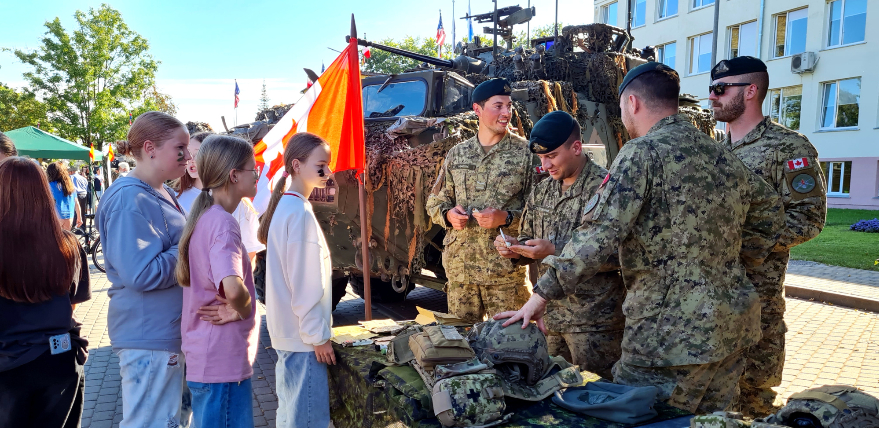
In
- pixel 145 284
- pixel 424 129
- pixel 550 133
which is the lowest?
pixel 145 284

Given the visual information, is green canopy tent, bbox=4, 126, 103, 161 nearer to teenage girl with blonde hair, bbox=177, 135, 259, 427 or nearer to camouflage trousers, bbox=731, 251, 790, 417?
teenage girl with blonde hair, bbox=177, 135, 259, 427

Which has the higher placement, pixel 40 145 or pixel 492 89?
pixel 492 89

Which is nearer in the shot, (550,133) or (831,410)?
(831,410)

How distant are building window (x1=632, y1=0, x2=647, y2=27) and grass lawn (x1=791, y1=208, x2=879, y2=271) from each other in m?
14.6

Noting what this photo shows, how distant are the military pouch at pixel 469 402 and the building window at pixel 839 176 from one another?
22.0 metres

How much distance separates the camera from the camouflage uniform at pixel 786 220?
119 inches

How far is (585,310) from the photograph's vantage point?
2867 millimetres

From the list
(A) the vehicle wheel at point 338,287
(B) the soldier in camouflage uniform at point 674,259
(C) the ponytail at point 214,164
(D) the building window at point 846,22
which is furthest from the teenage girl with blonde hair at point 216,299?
(D) the building window at point 846,22

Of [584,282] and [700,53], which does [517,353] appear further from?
[700,53]

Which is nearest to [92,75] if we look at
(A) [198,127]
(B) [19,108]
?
(B) [19,108]

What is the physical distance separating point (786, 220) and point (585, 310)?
3.56ft

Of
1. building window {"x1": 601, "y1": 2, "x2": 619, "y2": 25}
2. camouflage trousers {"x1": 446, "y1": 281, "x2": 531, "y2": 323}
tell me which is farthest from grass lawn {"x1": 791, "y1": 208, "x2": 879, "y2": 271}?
building window {"x1": 601, "y1": 2, "x2": 619, "y2": 25}

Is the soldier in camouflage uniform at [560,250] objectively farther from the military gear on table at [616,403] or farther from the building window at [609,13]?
the building window at [609,13]

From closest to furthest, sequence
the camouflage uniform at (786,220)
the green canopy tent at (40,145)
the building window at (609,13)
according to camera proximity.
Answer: the camouflage uniform at (786,220) < the green canopy tent at (40,145) < the building window at (609,13)
